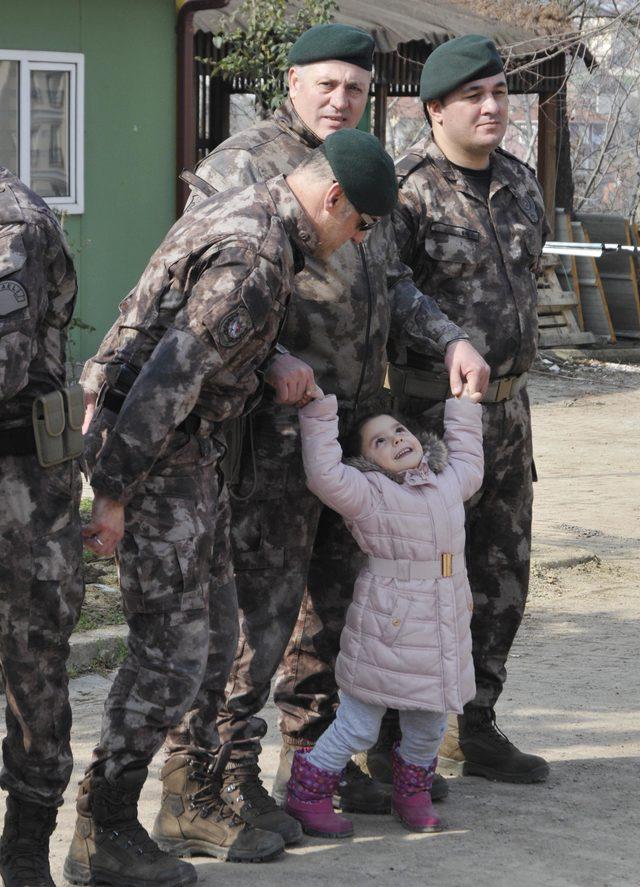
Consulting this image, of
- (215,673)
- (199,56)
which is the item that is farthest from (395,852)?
(199,56)

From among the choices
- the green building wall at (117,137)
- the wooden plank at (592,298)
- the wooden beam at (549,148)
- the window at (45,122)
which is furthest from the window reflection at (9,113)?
the wooden plank at (592,298)

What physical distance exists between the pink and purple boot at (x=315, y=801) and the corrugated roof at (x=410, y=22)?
392 inches

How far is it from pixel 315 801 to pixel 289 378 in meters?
1.18

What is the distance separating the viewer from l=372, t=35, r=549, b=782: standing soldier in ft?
14.6

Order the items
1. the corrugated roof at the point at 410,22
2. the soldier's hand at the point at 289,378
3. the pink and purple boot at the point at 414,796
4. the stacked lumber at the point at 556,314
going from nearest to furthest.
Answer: the soldier's hand at the point at 289,378, the pink and purple boot at the point at 414,796, the corrugated roof at the point at 410,22, the stacked lumber at the point at 556,314

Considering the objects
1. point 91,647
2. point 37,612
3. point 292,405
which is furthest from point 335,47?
point 91,647

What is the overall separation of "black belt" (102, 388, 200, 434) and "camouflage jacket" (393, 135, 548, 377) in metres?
1.15

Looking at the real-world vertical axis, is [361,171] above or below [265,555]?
above

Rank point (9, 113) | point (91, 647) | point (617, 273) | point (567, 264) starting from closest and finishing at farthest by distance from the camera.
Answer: point (91, 647) < point (9, 113) < point (567, 264) < point (617, 273)

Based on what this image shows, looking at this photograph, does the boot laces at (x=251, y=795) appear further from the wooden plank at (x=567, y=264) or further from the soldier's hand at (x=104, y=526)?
the wooden plank at (x=567, y=264)

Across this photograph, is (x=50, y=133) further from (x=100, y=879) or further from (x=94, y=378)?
(x=100, y=879)

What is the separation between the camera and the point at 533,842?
3.96m

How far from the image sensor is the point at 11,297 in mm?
3070

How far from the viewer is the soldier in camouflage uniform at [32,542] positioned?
10.2 ft
